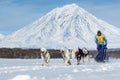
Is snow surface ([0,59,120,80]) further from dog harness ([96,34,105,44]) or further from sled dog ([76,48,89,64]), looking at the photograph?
dog harness ([96,34,105,44])

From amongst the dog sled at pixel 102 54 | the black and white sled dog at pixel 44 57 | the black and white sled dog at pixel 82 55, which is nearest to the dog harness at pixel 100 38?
the dog sled at pixel 102 54

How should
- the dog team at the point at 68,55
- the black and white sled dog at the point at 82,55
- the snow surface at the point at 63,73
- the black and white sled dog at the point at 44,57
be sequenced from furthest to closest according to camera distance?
the black and white sled dog at the point at 82,55, the dog team at the point at 68,55, the black and white sled dog at the point at 44,57, the snow surface at the point at 63,73

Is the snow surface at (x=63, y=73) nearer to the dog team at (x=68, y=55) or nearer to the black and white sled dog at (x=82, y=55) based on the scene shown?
the dog team at (x=68, y=55)

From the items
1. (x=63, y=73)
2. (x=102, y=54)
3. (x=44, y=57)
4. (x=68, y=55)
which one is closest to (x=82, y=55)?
(x=102, y=54)

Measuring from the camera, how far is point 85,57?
71.7 feet

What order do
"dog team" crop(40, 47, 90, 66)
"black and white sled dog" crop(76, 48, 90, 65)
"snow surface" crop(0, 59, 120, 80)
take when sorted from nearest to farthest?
"snow surface" crop(0, 59, 120, 80) < "dog team" crop(40, 47, 90, 66) < "black and white sled dog" crop(76, 48, 90, 65)

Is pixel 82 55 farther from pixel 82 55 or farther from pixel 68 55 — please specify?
pixel 68 55

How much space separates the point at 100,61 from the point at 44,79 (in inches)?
412

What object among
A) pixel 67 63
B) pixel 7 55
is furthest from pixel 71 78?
pixel 7 55

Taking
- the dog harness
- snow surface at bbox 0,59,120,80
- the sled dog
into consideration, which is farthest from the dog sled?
snow surface at bbox 0,59,120,80

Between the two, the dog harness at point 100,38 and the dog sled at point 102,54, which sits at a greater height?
the dog harness at point 100,38

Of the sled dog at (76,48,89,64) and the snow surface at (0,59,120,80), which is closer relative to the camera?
the snow surface at (0,59,120,80)

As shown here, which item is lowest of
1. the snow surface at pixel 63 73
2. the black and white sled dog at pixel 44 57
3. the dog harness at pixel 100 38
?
the snow surface at pixel 63 73

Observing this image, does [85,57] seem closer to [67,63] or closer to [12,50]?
[67,63]
